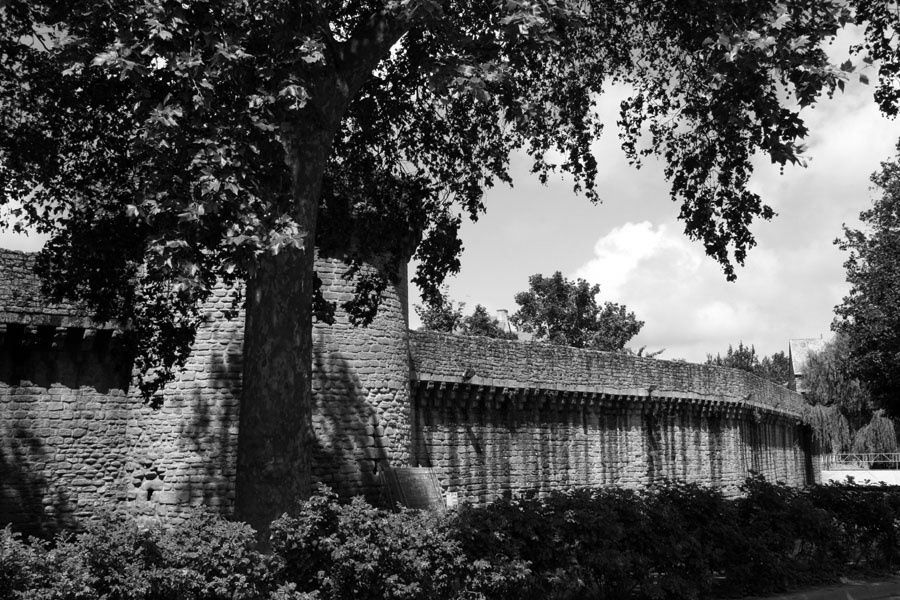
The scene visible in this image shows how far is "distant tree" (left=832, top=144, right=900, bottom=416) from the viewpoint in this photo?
86.9ft

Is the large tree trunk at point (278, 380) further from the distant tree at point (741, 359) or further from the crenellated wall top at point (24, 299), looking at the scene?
the distant tree at point (741, 359)

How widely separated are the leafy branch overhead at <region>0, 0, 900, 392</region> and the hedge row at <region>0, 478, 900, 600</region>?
2.15m

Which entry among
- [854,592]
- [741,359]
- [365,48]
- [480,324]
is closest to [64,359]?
[365,48]

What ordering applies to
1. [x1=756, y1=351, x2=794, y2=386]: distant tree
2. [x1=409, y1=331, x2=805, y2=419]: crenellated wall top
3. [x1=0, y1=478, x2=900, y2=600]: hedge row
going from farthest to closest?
[x1=756, y1=351, x2=794, y2=386]: distant tree
[x1=409, y1=331, x2=805, y2=419]: crenellated wall top
[x1=0, y1=478, x2=900, y2=600]: hedge row

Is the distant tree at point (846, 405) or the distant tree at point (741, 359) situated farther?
the distant tree at point (741, 359)

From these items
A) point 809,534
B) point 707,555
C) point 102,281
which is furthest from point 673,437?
point 102,281

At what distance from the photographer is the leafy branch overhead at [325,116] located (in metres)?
7.48

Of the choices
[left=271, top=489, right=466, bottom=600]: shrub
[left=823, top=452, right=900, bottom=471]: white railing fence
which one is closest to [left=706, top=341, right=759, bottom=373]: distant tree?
[left=823, top=452, right=900, bottom=471]: white railing fence

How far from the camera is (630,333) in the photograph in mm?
51938

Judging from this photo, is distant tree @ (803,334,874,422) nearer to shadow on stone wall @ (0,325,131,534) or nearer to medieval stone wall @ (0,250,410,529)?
medieval stone wall @ (0,250,410,529)

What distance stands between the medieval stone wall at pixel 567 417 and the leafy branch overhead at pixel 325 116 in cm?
725

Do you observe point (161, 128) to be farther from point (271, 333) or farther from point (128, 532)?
point (128, 532)

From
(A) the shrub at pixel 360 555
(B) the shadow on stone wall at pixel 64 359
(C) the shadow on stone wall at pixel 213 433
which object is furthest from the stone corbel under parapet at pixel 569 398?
(A) the shrub at pixel 360 555

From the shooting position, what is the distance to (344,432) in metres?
16.0
